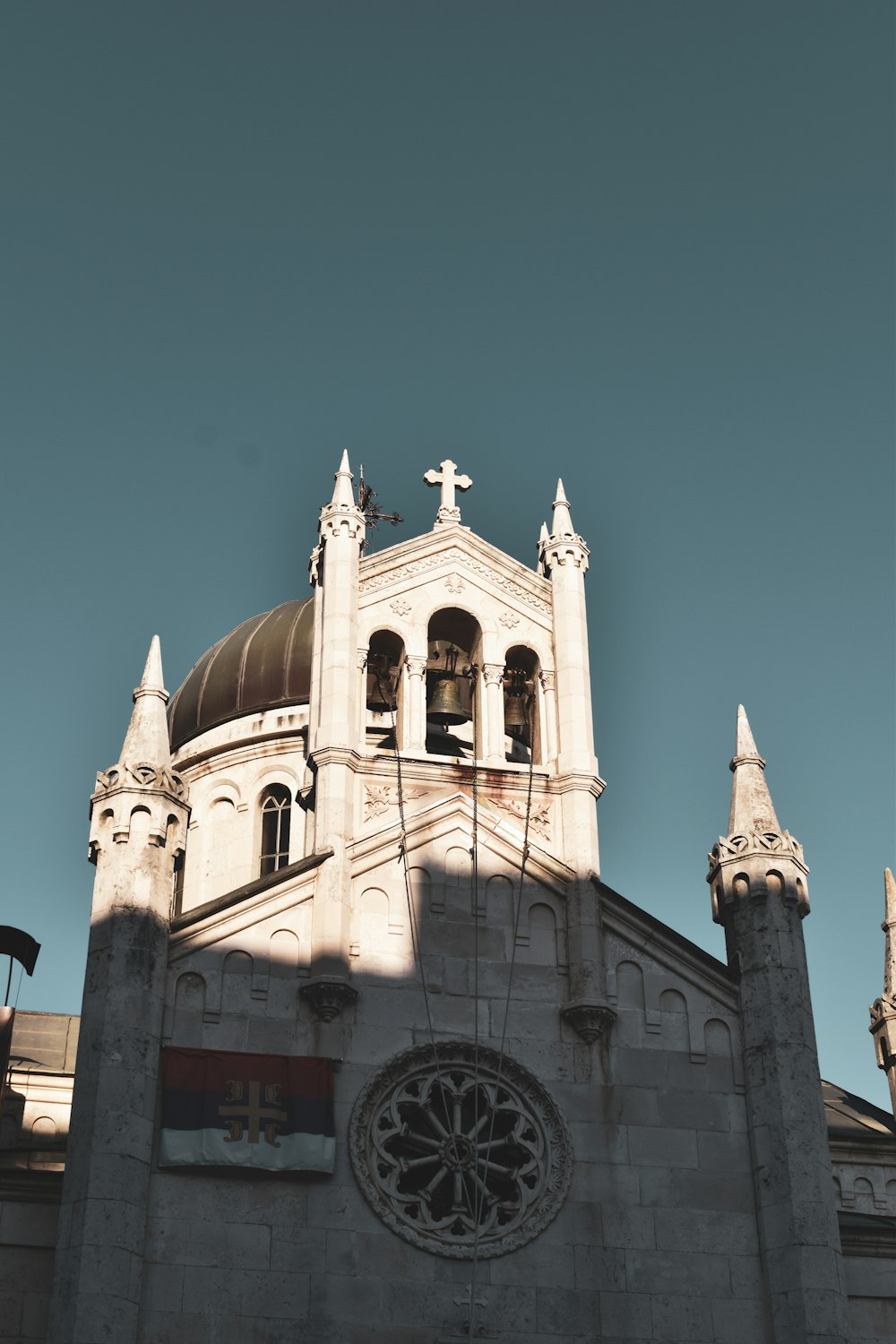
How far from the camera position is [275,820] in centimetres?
4147

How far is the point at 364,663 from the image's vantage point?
30.1 m

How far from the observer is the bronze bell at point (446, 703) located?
102 feet

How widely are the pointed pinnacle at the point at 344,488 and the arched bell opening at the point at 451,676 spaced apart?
2.50 meters

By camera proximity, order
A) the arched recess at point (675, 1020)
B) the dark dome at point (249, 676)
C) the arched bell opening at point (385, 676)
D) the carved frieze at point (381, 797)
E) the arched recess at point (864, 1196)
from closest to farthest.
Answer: the arched recess at point (675, 1020), the carved frieze at point (381, 797), the arched bell opening at point (385, 676), the arched recess at point (864, 1196), the dark dome at point (249, 676)

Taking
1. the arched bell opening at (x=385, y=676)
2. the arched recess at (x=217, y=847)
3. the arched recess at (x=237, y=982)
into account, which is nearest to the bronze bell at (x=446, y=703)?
the arched bell opening at (x=385, y=676)

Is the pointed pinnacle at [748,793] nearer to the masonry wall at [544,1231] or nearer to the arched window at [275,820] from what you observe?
the masonry wall at [544,1231]

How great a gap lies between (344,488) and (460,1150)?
12.0 m

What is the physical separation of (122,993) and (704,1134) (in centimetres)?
846

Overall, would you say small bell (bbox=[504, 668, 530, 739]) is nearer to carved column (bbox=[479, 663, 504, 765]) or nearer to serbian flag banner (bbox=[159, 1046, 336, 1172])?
carved column (bbox=[479, 663, 504, 765])

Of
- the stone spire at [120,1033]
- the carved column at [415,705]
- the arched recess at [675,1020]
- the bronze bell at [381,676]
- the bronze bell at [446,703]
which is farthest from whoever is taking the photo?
the bronze bell at [381,676]

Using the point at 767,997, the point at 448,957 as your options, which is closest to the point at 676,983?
the point at 767,997

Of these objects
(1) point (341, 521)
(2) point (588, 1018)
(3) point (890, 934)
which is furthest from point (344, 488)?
(3) point (890, 934)

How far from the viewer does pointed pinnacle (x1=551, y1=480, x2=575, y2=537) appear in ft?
107

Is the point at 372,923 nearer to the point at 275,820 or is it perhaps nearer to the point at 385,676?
the point at 385,676
